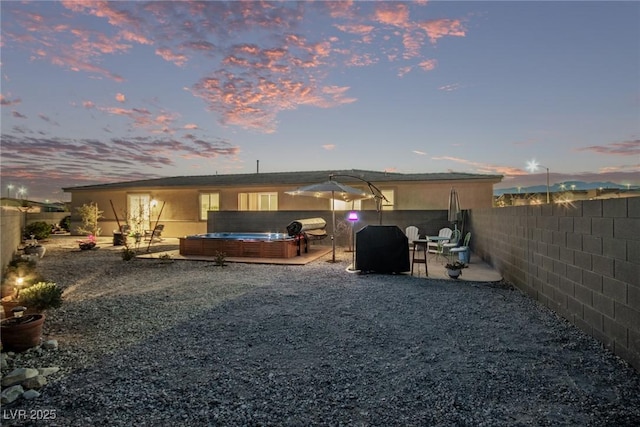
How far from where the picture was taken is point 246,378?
2830 mm

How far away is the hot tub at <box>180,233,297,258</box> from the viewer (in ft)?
34.5

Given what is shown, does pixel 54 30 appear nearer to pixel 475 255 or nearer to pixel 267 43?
pixel 267 43

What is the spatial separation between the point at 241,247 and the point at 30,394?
8258 mm

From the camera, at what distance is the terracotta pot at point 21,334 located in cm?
339

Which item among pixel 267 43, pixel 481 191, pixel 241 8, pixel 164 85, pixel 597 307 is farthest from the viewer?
pixel 481 191

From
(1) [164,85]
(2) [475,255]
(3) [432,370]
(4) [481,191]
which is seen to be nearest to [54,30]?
(1) [164,85]

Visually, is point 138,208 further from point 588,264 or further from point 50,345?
point 588,264

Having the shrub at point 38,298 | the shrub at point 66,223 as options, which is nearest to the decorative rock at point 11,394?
the shrub at point 38,298

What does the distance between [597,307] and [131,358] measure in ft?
14.8

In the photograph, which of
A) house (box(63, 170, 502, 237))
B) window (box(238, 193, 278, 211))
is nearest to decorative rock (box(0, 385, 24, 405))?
house (box(63, 170, 502, 237))

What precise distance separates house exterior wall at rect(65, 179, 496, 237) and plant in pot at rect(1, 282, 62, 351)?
928 cm

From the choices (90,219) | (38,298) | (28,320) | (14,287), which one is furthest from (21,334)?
(90,219)

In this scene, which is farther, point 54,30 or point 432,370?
point 54,30

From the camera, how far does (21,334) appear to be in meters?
3.43
